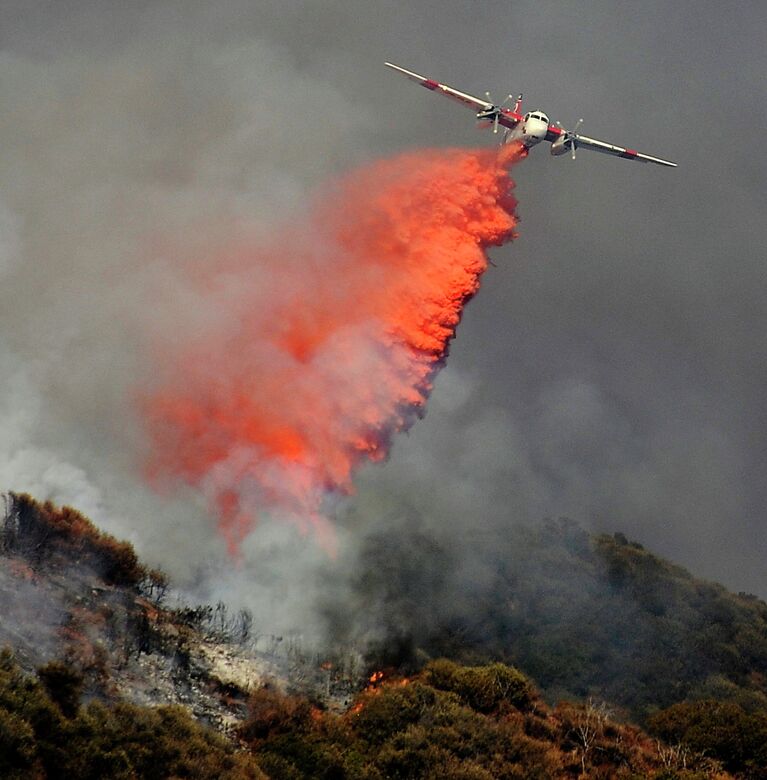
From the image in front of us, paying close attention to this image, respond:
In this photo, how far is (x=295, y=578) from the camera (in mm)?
58125

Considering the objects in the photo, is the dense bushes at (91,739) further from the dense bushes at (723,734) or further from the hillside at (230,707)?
the dense bushes at (723,734)

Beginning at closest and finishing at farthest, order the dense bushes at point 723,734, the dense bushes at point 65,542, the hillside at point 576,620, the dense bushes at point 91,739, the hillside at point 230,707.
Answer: the dense bushes at point 91,739 → the hillside at point 230,707 → the dense bushes at point 65,542 → the dense bushes at point 723,734 → the hillside at point 576,620

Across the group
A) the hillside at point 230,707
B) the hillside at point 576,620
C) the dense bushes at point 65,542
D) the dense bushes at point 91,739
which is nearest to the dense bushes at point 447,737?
the hillside at point 230,707

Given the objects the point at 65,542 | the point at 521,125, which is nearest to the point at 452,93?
the point at 521,125

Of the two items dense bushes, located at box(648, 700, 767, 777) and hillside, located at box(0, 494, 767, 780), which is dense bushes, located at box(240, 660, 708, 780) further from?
dense bushes, located at box(648, 700, 767, 777)

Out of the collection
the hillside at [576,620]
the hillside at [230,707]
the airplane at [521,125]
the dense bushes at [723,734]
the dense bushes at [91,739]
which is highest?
the airplane at [521,125]

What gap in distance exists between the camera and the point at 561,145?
216ft

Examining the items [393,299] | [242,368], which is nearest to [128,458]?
[242,368]

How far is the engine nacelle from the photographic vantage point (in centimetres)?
6569

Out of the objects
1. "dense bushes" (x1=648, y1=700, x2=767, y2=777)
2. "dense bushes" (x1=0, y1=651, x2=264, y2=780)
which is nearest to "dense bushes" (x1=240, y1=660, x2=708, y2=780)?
"dense bushes" (x1=648, y1=700, x2=767, y2=777)

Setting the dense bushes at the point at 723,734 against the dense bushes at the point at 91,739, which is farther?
the dense bushes at the point at 723,734

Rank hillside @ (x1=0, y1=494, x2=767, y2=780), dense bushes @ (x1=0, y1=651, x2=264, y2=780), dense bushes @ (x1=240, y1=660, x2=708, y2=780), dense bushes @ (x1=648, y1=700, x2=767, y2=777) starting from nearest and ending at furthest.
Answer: dense bushes @ (x1=0, y1=651, x2=264, y2=780) → hillside @ (x1=0, y1=494, x2=767, y2=780) → dense bushes @ (x1=240, y1=660, x2=708, y2=780) → dense bushes @ (x1=648, y1=700, x2=767, y2=777)

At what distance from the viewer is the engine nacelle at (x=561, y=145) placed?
65.7 metres

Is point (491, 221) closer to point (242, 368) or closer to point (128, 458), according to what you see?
point (242, 368)
